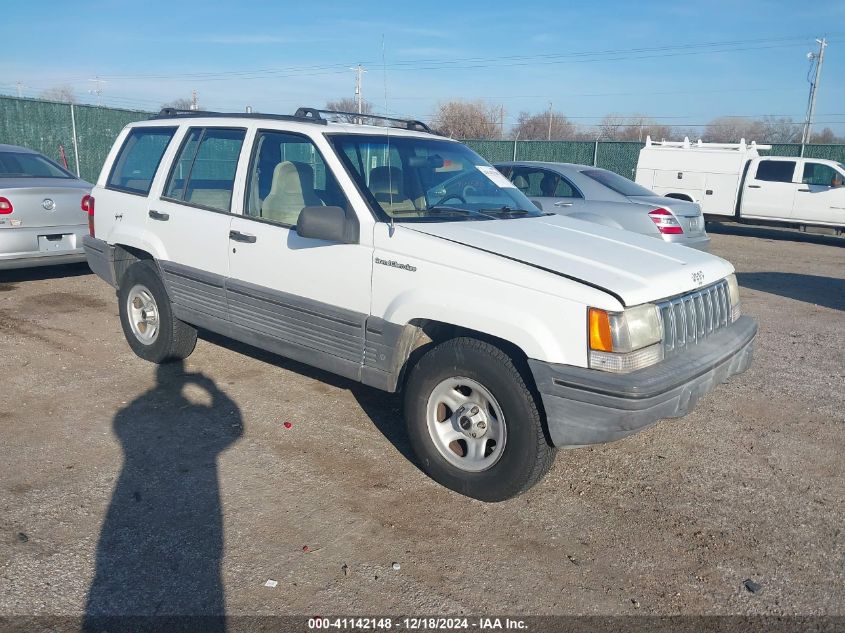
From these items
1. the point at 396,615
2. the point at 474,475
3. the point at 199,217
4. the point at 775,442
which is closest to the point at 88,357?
the point at 199,217

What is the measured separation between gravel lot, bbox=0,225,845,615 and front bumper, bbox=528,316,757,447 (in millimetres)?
569

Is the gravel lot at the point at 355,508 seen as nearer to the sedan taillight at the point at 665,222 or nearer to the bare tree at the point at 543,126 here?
the sedan taillight at the point at 665,222

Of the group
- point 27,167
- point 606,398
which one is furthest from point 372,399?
point 27,167

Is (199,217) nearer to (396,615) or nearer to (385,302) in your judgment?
(385,302)

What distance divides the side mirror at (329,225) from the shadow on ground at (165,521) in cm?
145

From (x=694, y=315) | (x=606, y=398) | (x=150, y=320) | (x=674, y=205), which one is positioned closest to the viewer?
(x=606, y=398)

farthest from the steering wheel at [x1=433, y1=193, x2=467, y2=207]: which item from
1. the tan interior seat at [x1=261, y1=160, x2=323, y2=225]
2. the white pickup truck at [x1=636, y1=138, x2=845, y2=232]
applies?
the white pickup truck at [x1=636, y1=138, x2=845, y2=232]

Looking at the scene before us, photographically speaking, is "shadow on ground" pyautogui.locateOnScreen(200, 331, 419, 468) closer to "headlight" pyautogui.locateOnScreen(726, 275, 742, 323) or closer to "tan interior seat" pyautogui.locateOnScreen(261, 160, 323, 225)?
"tan interior seat" pyautogui.locateOnScreen(261, 160, 323, 225)

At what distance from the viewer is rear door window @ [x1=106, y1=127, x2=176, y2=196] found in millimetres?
5617

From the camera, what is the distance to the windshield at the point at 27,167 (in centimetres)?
848

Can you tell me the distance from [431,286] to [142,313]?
3174mm

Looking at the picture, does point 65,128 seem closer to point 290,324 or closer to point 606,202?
point 606,202

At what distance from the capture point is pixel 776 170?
54.7 feet

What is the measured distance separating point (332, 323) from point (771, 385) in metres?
3.71
